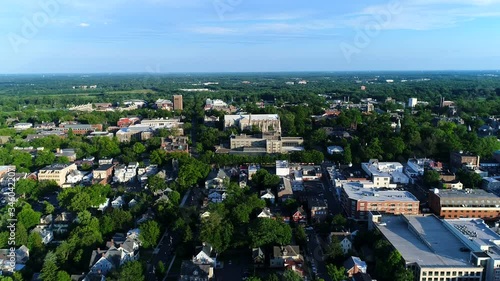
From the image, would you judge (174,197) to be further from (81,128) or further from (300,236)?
(81,128)

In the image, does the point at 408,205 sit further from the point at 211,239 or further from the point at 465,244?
the point at 211,239

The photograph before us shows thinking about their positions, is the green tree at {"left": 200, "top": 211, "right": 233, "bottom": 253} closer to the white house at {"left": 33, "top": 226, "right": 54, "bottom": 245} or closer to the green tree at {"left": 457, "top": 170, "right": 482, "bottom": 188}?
the white house at {"left": 33, "top": 226, "right": 54, "bottom": 245}

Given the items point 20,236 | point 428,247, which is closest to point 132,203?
point 20,236

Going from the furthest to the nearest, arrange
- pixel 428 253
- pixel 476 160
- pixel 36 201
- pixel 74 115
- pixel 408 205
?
1. pixel 74 115
2. pixel 476 160
3. pixel 36 201
4. pixel 408 205
5. pixel 428 253

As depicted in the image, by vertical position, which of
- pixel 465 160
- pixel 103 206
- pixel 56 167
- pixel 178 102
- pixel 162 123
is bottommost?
pixel 103 206

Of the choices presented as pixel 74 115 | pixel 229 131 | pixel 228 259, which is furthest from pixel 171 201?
pixel 74 115

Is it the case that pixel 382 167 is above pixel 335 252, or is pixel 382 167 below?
above

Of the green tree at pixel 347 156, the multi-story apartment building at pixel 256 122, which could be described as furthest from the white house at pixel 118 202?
the multi-story apartment building at pixel 256 122

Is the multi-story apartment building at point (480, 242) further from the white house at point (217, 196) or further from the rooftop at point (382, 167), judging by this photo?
the white house at point (217, 196)
